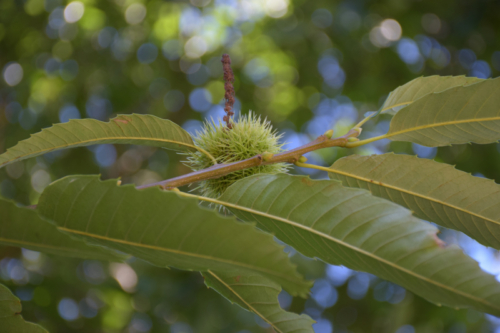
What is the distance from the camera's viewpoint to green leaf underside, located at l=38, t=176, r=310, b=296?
48 cm

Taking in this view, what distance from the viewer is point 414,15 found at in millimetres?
3236

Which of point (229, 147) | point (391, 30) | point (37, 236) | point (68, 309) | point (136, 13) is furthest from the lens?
point (136, 13)

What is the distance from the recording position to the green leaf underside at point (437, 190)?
770mm

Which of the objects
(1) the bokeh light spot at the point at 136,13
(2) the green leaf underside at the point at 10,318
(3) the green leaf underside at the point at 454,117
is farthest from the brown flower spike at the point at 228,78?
(1) the bokeh light spot at the point at 136,13

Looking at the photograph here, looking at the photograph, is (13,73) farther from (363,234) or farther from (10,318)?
(363,234)

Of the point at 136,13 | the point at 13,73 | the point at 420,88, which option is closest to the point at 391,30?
the point at 136,13

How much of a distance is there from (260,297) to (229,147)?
443 mm

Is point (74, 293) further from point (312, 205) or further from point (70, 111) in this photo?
point (312, 205)

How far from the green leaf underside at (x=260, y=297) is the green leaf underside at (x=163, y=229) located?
Result: 30 centimetres

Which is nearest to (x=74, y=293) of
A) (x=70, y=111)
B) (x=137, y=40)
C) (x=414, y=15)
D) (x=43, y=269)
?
(x=43, y=269)

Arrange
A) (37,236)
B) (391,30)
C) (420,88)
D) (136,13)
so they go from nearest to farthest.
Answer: (37,236)
(420,88)
(391,30)
(136,13)

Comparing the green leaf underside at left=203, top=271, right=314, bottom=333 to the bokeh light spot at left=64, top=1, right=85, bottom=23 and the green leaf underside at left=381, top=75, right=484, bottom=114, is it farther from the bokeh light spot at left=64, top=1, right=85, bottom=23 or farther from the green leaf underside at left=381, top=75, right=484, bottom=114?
the bokeh light spot at left=64, top=1, right=85, bottom=23

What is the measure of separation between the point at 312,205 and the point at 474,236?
40 centimetres

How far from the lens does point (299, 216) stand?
Answer: 0.70m
